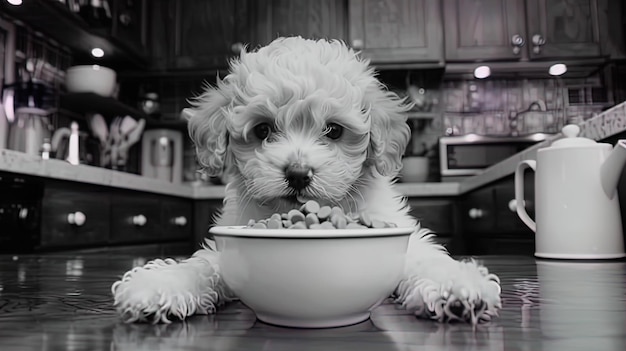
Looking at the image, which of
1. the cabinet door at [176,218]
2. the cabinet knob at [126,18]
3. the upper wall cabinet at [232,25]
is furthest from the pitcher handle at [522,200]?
the cabinet knob at [126,18]

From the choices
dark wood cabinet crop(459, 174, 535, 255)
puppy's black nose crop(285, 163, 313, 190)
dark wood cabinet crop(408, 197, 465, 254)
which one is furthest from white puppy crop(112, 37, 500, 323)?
dark wood cabinet crop(408, 197, 465, 254)

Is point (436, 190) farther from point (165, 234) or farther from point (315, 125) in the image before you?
point (315, 125)

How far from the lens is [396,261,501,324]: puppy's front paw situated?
0.44 meters

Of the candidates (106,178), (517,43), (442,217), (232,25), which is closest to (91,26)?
(232,25)

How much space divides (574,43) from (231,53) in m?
2.37

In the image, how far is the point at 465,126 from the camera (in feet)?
13.6

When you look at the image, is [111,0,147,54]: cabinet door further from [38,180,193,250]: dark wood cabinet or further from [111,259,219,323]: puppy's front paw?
[111,259,219,323]: puppy's front paw

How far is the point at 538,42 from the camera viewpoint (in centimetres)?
364

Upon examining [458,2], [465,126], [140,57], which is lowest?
[465,126]

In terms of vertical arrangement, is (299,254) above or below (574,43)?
below

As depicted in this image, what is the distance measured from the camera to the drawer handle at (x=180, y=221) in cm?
314

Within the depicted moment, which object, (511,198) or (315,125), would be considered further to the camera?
(511,198)

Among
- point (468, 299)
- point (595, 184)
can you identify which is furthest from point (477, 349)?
point (595, 184)

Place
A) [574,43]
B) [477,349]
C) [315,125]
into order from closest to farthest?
[477,349] → [315,125] → [574,43]
